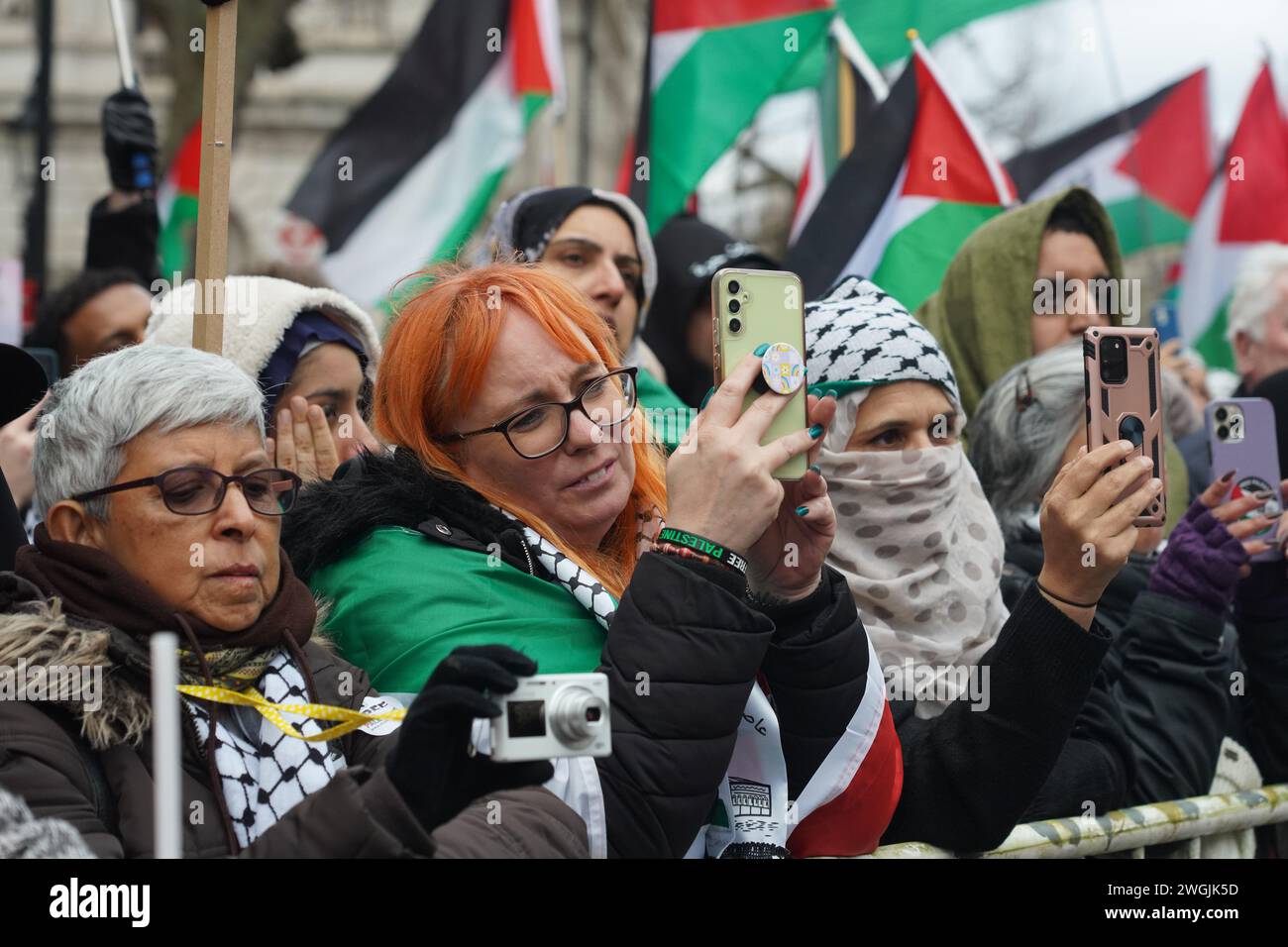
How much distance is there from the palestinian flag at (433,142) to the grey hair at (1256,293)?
2826 millimetres

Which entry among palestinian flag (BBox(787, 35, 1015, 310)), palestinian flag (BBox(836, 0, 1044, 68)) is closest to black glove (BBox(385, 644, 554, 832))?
palestinian flag (BBox(787, 35, 1015, 310))

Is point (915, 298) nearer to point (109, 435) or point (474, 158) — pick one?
point (474, 158)

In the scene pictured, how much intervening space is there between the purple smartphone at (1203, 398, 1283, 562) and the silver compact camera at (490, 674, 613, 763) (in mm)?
2348

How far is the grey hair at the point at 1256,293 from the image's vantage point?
20.2 feet

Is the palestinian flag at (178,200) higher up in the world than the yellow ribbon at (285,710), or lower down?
higher up

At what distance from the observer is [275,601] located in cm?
254

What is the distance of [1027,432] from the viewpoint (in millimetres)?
4125

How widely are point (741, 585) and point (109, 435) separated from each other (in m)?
0.99

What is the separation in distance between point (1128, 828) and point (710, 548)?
4.44ft

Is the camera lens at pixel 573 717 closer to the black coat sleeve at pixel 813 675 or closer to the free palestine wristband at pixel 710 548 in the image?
the free palestine wristband at pixel 710 548

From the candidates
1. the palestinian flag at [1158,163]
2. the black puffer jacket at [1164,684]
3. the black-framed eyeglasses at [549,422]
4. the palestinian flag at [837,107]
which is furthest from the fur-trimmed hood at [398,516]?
the palestinian flag at [1158,163]
